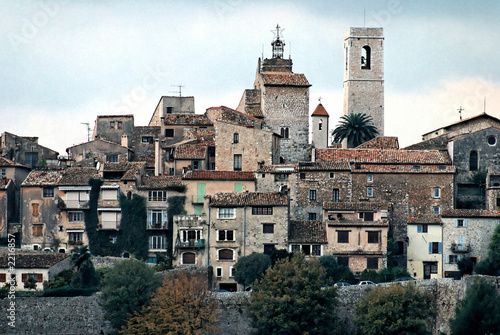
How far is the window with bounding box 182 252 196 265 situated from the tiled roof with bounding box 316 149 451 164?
43.2 ft

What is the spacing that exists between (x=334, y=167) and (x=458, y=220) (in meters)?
10.1

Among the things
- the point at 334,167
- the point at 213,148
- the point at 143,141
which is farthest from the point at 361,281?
the point at 143,141

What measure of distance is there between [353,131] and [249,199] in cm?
2298

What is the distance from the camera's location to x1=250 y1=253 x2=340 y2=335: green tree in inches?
2741

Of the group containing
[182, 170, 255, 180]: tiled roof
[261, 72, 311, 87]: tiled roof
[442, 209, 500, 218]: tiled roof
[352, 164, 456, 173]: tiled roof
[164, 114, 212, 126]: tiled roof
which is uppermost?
[261, 72, 311, 87]: tiled roof

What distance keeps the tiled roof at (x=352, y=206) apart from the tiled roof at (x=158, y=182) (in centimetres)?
1133

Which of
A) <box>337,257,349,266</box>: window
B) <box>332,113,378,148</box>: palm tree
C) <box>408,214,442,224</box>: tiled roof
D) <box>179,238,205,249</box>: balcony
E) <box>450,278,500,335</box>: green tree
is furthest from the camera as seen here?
<box>332,113,378,148</box>: palm tree

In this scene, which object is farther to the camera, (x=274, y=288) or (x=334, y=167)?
(x=334, y=167)

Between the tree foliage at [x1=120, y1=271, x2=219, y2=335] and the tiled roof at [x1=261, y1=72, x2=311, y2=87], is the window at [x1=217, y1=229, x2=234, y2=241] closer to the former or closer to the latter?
the tree foliage at [x1=120, y1=271, x2=219, y2=335]

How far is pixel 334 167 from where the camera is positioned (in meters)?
86.8

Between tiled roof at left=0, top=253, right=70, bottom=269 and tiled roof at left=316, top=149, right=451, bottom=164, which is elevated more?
tiled roof at left=316, top=149, right=451, bottom=164

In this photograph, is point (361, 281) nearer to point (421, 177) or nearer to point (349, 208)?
point (349, 208)

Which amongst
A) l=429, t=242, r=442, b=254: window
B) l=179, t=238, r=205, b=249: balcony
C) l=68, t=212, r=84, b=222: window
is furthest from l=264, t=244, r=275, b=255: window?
l=68, t=212, r=84, b=222: window

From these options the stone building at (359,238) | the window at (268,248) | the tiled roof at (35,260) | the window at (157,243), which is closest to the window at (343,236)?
the stone building at (359,238)
